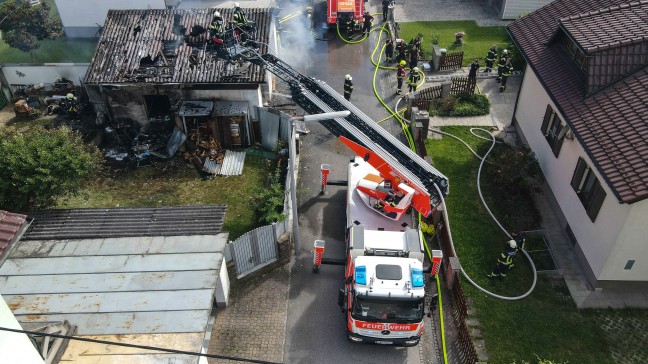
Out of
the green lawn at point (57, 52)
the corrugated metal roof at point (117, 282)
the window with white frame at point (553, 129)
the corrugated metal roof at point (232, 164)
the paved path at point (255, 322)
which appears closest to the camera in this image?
the corrugated metal roof at point (117, 282)

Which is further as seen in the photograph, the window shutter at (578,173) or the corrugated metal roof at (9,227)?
the window shutter at (578,173)

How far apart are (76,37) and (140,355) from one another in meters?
25.3

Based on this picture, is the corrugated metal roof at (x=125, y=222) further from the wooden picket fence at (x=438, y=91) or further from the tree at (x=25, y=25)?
the tree at (x=25, y=25)

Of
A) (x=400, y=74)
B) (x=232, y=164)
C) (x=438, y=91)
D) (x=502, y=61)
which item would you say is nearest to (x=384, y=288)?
(x=232, y=164)

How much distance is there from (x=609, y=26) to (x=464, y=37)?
13551 mm

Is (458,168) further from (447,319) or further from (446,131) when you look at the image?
(447,319)

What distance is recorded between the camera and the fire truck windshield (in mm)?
12266

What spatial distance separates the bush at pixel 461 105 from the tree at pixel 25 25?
21.6 metres

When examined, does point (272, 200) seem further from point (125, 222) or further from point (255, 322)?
point (125, 222)

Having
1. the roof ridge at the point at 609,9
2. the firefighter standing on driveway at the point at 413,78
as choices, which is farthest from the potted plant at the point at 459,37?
the roof ridge at the point at 609,9

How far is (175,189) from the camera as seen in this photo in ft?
60.8

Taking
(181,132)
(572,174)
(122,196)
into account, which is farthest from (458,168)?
(122,196)

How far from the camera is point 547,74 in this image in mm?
17047

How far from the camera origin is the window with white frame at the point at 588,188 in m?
14.0
